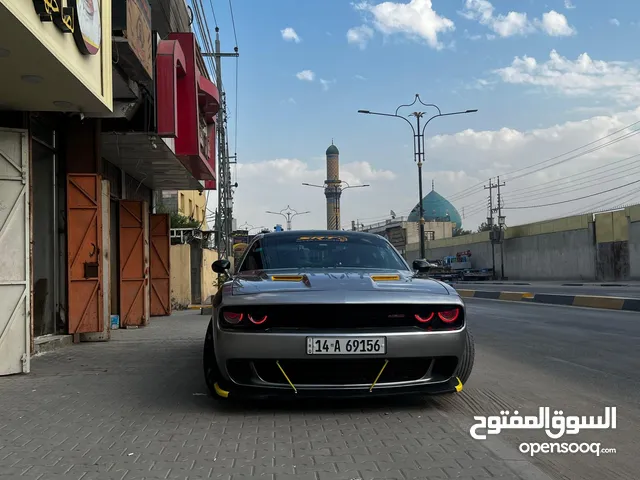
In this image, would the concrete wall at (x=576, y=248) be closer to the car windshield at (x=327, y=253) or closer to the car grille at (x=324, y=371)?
the car windshield at (x=327, y=253)

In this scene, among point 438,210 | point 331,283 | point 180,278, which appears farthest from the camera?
point 438,210

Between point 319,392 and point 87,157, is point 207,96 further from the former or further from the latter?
point 319,392

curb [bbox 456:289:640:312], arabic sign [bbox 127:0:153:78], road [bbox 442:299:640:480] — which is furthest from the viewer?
curb [bbox 456:289:640:312]

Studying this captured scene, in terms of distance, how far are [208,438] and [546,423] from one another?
245 centimetres

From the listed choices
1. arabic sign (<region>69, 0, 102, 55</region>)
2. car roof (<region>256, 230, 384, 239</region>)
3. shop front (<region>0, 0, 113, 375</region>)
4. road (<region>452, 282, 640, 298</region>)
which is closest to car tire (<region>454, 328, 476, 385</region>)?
car roof (<region>256, 230, 384, 239</region>)

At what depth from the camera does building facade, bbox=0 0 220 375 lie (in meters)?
6.30

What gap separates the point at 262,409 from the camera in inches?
193

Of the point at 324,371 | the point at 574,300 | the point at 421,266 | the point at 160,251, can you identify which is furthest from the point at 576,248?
the point at 324,371

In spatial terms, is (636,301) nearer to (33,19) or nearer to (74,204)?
(74,204)

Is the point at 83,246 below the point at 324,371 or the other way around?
the other way around

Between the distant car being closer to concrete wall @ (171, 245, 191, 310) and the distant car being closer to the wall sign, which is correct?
the wall sign

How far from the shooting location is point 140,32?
9.09 meters

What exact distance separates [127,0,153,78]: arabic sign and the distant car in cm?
528

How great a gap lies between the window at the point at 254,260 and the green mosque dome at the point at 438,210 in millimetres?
94778
